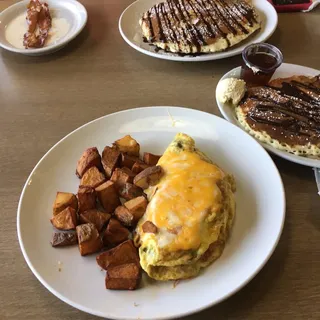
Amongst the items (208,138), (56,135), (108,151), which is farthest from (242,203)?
(56,135)

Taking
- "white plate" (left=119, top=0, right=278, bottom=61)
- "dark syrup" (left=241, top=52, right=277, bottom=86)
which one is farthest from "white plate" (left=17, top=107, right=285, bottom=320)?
"white plate" (left=119, top=0, right=278, bottom=61)

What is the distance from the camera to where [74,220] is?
103 centimetres

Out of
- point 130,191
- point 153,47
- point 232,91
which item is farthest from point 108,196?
point 153,47

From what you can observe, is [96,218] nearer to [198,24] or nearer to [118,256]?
[118,256]

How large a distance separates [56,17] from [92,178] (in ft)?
3.53

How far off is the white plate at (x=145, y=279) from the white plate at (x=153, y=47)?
372mm

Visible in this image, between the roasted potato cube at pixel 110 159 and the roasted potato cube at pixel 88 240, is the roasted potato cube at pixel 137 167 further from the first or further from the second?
the roasted potato cube at pixel 88 240

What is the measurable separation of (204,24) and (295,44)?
1.31 ft

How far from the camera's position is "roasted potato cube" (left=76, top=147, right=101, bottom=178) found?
3.78ft

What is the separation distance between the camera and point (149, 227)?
945mm

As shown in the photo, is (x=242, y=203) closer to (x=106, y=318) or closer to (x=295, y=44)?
(x=106, y=318)

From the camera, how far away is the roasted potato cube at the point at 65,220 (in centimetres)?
102

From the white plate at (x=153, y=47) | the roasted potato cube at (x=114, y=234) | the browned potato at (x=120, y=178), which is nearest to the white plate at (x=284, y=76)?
the white plate at (x=153, y=47)

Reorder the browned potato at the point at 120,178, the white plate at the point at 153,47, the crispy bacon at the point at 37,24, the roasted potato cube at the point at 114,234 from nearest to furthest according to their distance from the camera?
1. the roasted potato cube at the point at 114,234
2. the browned potato at the point at 120,178
3. the white plate at the point at 153,47
4. the crispy bacon at the point at 37,24
